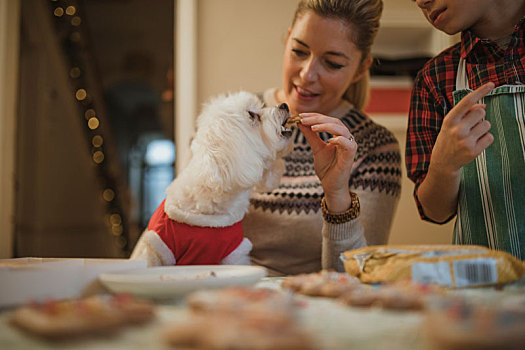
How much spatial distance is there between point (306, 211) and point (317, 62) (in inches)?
17.6

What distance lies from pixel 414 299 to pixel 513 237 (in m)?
0.71

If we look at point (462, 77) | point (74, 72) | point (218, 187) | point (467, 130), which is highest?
point (74, 72)

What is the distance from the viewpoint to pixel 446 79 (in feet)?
4.03

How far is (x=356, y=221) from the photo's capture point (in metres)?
1.12

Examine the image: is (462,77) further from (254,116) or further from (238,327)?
(238,327)

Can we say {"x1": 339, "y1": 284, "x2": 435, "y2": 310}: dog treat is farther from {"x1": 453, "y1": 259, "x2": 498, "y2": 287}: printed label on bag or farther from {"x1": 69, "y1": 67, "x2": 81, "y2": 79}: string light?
{"x1": 69, "y1": 67, "x2": 81, "y2": 79}: string light

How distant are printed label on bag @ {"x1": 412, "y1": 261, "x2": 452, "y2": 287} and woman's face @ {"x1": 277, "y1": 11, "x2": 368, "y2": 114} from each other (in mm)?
873

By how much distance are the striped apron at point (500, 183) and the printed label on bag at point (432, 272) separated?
1.71 feet

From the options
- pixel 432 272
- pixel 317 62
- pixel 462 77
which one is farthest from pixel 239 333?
pixel 317 62

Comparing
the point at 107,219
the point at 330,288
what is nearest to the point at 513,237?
the point at 330,288

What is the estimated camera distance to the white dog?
1213 millimetres

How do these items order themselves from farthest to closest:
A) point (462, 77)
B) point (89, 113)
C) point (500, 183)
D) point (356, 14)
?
1. point (89, 113)
2. point (356, 14)
3. point (462, 77)
4. point (500, 183)

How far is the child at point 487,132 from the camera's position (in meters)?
1.06

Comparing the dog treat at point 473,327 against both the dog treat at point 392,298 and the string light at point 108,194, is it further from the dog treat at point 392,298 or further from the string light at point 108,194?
the string light at point 108,194
